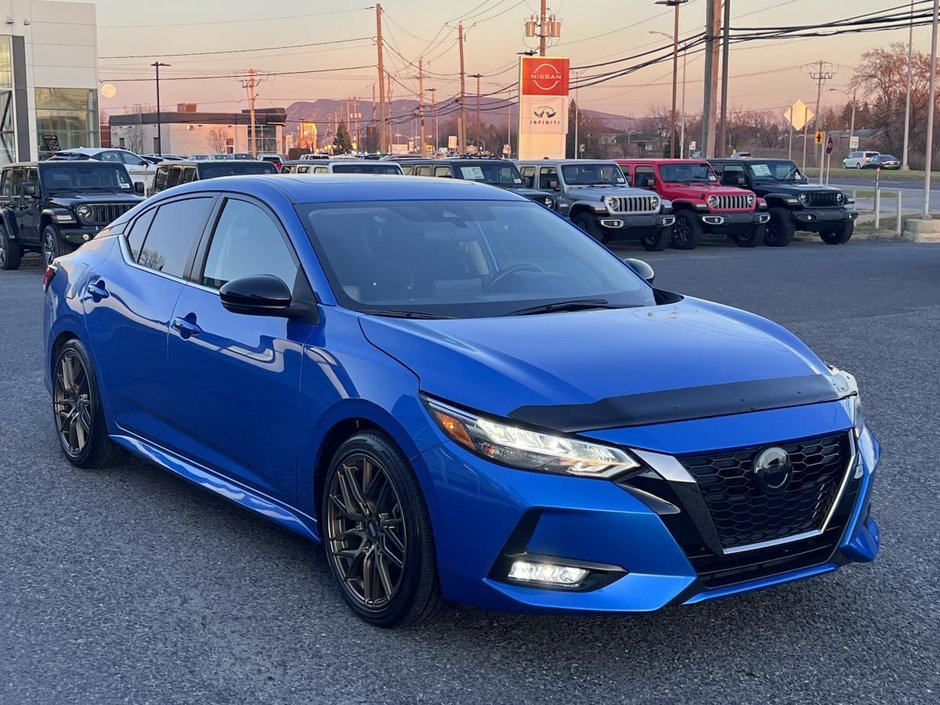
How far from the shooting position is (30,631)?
4.09 m

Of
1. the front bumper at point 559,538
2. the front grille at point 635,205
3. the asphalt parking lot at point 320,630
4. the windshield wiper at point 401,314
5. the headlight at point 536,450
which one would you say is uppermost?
the front grille at point 635,205

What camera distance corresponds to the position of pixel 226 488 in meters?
4.96

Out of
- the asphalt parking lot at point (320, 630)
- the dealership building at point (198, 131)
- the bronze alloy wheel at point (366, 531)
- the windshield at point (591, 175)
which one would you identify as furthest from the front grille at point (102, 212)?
the dealership building at point (198, 131)

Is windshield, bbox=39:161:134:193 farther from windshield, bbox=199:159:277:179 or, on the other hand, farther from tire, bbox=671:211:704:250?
tire, bbox=671:211:704:250

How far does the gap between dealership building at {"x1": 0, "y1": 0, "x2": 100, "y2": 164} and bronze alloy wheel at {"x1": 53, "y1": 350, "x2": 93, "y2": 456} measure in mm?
47061

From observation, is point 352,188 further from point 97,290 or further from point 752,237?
point 752,237

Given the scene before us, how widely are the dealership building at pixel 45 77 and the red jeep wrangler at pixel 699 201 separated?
112ft

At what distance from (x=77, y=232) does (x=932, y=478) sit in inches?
574

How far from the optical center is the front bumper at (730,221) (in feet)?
78.1

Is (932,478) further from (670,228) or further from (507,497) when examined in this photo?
(670,228)

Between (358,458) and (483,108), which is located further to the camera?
(483,108)

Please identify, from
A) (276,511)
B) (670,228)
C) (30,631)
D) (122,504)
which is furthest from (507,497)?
(670,228)

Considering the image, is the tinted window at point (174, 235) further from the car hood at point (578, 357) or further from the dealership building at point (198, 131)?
the dealership building at point (198, 131)

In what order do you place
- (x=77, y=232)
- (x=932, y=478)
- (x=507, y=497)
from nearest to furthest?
(x=507, y=497)
(x=932, y=478)
(x=77, y=232)
